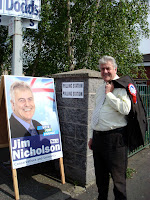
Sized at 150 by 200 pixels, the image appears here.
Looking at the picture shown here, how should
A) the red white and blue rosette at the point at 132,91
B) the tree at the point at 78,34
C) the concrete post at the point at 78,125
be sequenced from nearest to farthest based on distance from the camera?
the red white and blue rosette at the point at 132,91
the concrete post at the point at 78,125
the tree at the point at 78,34

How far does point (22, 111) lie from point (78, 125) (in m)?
0.92

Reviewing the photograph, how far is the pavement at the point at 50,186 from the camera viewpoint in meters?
2.93

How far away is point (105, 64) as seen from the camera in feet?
6.98

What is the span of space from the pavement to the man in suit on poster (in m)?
0.89

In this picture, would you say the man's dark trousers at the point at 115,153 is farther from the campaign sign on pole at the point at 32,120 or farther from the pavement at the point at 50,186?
the campaign sign on pole at the point at 32,120

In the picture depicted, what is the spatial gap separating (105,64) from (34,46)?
689 centimetres

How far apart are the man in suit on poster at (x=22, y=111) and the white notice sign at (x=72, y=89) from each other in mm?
590

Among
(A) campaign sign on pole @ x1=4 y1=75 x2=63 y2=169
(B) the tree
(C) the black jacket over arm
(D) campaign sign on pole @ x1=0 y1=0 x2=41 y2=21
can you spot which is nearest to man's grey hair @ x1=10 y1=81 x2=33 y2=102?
(A) campaign sign on pole @ x1=4 y1=75 x2=63 y2=169

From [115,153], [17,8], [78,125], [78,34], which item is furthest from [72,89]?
[78,34]

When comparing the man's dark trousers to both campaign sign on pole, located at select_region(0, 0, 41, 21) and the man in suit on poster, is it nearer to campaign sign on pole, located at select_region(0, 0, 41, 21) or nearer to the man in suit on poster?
the man in suit on poster

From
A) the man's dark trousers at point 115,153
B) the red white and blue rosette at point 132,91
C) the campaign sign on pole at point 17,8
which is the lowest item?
the man's dark trousers at point 115,153

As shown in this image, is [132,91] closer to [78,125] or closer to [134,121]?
[134,121]

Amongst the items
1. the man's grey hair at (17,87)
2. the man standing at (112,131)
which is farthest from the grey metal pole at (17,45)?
the man standing at (112,131)

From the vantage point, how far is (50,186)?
126 inches
